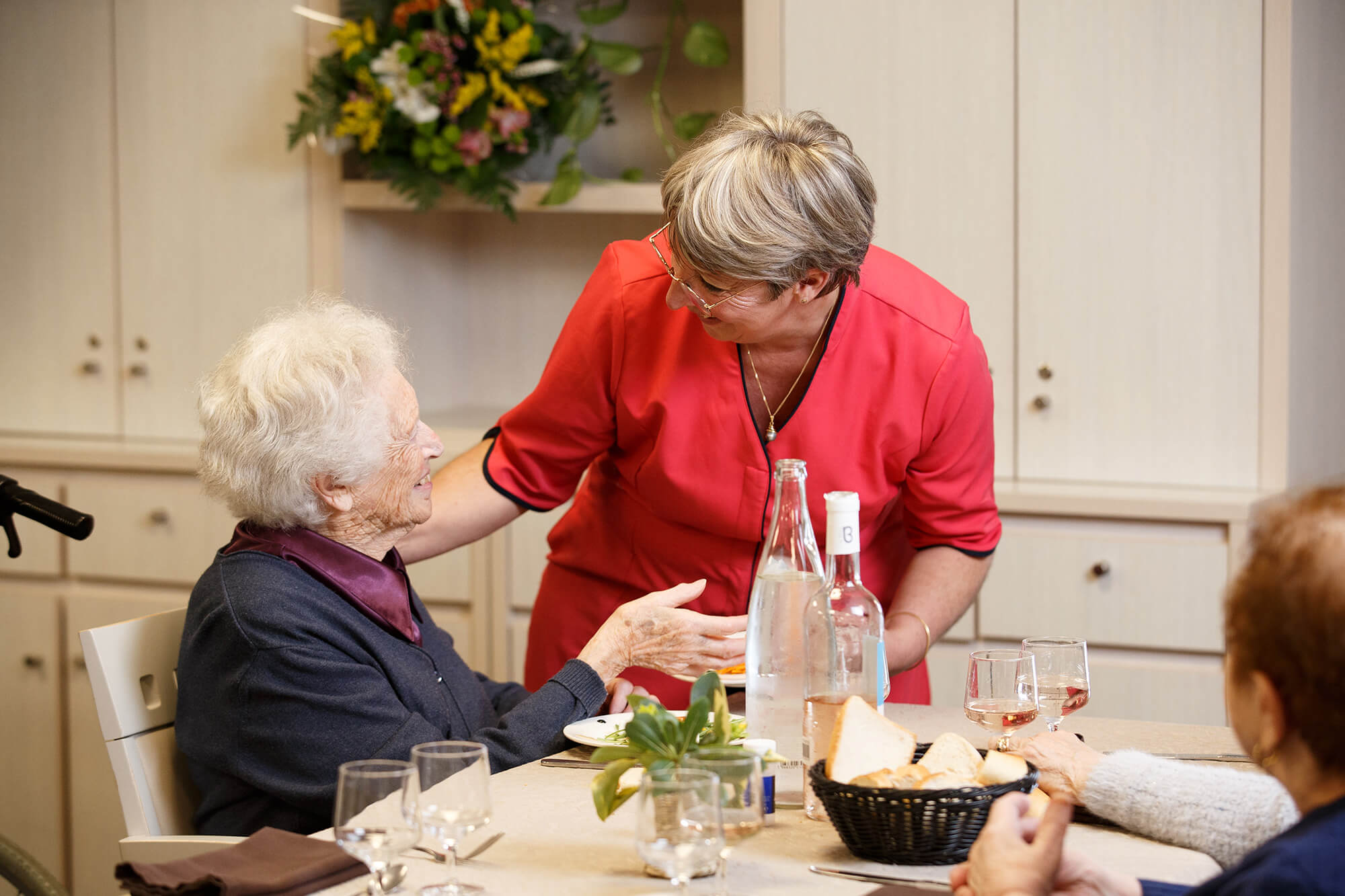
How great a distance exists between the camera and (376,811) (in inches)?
38.8

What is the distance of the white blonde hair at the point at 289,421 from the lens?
1515mm

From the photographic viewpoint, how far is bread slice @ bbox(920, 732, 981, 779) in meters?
1.15

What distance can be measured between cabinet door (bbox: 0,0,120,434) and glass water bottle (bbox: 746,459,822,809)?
261 cm

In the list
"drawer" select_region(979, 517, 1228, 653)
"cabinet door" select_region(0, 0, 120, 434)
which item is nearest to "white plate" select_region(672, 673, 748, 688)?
"drawer" select_region(979, 517, 1228, 653)

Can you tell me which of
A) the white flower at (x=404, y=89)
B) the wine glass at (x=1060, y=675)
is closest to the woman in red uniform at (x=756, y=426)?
the wine glass at (x=1060, y=675)

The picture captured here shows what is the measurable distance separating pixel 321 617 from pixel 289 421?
0.23 meters

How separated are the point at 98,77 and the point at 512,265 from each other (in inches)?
44.7

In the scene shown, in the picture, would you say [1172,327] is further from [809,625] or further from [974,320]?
[809,625]

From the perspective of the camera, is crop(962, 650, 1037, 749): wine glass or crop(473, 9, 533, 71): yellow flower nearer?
crop(962, 650, 1037, 749): wine glass

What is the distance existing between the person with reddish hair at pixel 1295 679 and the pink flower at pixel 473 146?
7.74 feet

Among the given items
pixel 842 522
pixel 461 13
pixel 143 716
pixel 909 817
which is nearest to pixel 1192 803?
pixel 909 817

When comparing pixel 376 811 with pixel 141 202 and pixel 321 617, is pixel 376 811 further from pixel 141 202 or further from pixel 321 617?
pixel 141 202

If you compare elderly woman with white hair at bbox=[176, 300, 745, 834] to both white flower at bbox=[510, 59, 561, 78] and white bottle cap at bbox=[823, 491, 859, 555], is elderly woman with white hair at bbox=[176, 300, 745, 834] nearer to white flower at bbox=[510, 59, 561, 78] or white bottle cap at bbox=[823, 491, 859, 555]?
white bottle cap at bbox=[823, 491, 859, 555]

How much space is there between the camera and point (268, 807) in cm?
148
